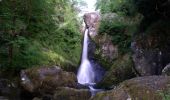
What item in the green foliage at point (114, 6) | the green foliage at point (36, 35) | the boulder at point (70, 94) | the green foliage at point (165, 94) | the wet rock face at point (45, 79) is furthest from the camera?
the green foliage at point (114, 6)

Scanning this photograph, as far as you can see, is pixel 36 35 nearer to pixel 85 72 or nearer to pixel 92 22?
pixel 85 72

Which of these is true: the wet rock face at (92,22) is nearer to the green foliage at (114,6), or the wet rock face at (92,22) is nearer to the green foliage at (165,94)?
the green foliage at (114,6)

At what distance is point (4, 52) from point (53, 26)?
176 inches

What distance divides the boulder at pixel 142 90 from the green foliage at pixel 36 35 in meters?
8.97

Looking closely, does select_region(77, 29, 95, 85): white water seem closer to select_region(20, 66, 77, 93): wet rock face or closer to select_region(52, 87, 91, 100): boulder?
select_region(20, 66, 77, 93): wet rock face

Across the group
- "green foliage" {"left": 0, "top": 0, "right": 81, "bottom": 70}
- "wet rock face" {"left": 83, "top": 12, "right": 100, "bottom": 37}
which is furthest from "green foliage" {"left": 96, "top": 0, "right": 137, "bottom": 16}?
"green foliage" {"left": 0, "top": 0, "right": 81, "bottom": 70}

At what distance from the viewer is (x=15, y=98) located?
1239 centimetres

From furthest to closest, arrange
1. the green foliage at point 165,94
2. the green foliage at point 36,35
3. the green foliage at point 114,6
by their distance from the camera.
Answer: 1. the green foliage at point 114,6
2. the green foliage at point 36,35
3. the green foliage at point 165,94

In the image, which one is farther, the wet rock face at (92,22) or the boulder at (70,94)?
the wet rock face at (92,22)

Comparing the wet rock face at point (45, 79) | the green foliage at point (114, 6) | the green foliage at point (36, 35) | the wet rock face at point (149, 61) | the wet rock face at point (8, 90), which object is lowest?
the wet rock face at point (8, 90)

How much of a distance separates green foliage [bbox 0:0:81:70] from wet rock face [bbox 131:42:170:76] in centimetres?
524

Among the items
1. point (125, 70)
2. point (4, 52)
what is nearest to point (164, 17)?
point (125, 70)

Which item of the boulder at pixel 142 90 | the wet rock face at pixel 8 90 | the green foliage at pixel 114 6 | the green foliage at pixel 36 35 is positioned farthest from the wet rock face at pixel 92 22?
the boulder at pixel 142 90

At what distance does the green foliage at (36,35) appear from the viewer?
15039mm
